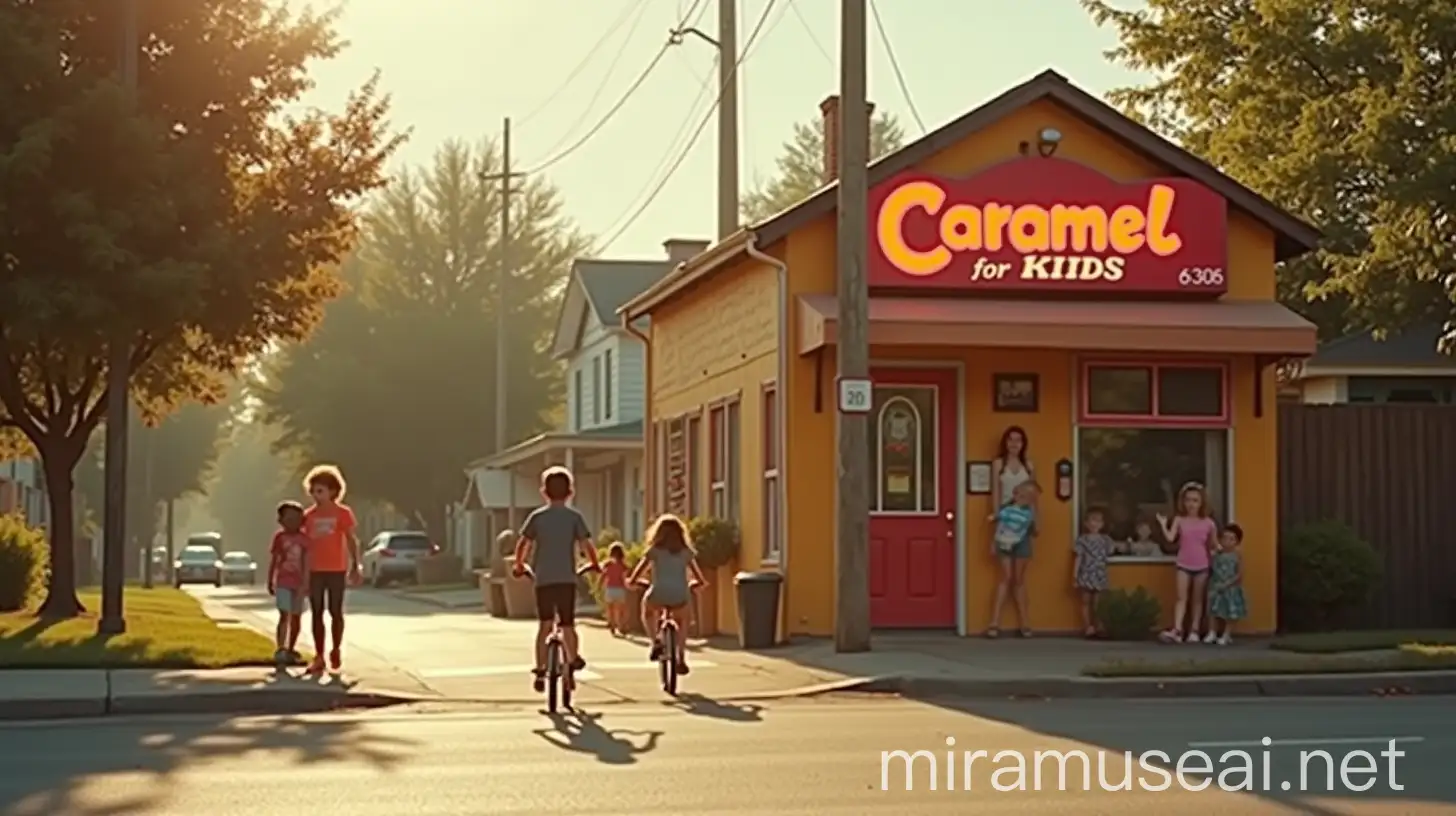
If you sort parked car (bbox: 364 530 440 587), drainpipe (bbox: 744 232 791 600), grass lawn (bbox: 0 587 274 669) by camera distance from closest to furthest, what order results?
grass lawn (bbox: 0 587 274 669) < drainpipe (bbox: 744 232 791 600) < parked car (bbox: 364 530 440 587)

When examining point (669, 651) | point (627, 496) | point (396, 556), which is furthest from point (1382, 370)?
point (396, 556)

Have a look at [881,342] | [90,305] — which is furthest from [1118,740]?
[90,305]

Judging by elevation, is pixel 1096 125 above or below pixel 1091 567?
above

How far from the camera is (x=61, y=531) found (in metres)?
27.1

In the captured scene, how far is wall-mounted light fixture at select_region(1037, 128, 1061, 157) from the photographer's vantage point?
2284cm

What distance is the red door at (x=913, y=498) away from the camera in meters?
22.6

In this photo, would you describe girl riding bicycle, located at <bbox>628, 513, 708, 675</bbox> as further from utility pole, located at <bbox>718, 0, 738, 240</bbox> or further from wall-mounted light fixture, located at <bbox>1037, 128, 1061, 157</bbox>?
utility pole, located at <bbox>718, 0, 738, 240</bbox>

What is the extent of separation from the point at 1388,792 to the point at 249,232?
16.9 m

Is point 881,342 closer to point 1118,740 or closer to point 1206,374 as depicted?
point 1206,374

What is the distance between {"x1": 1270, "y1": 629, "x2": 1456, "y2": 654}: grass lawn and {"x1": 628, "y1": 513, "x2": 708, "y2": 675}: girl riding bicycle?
6007mm

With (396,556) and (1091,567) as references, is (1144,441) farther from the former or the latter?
(396,556)

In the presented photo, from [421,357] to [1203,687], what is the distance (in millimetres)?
54015

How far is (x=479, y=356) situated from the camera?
69.4 m

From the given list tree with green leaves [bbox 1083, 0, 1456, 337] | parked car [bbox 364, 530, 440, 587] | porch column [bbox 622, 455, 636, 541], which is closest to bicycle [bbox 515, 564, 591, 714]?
tree with green leaves [bbox 1083, 0, 1456, 337]
